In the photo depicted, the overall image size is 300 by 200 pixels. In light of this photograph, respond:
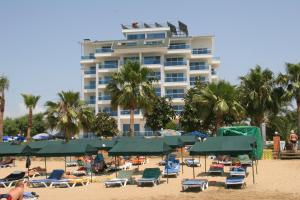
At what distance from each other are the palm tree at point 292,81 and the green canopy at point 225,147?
17.7m

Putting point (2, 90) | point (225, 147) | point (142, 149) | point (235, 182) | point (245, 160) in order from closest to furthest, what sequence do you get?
point (235, 182) < point (225, 147) < point (142, 149) < point (245, 160) < point (2, 90)

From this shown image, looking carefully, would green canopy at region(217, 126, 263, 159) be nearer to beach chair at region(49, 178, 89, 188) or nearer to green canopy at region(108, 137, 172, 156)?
green canopy at region(108, 137, 172, 156)

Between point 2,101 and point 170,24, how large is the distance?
37830mm

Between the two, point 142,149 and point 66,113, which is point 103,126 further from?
point 142,149

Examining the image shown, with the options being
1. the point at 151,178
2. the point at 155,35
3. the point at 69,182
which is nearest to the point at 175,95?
the point at 155,35

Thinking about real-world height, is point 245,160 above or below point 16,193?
→ below

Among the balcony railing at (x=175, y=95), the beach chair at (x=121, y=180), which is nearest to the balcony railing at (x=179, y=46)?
the balcony railing at (x=175, y=95)

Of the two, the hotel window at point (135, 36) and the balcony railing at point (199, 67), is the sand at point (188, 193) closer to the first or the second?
the balcony railing at point (199, 67)

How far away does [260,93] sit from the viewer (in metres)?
40.8

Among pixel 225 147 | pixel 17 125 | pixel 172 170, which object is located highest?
pixel 17 125

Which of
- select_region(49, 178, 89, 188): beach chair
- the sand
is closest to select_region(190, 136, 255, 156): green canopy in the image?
the sand

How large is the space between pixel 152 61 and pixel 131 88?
3385cm

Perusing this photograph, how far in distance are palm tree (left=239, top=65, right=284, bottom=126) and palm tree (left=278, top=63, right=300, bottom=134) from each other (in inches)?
40.6

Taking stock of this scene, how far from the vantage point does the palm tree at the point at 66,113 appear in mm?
40125
